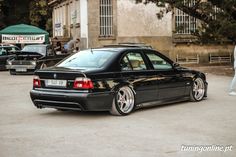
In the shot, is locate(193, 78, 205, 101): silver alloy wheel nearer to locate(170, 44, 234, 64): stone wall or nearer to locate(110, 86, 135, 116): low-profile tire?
locate(110, 86, 135, 116): low-profile tire

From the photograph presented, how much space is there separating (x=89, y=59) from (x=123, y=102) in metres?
1.21

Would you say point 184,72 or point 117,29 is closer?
point 184,72

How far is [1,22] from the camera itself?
167ft

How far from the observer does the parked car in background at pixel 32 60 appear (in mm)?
24141

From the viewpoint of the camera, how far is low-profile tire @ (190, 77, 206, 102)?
13.0m

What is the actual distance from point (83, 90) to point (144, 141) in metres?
2.59

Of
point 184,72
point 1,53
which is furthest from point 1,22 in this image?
point 184,72

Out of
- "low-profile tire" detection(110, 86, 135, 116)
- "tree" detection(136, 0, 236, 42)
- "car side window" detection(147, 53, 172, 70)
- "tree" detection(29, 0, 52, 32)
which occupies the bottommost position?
"low-profile tire" detection(110, 86, 135, 116)

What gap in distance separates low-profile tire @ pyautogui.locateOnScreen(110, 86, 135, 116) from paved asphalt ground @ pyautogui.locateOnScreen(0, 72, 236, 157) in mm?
160

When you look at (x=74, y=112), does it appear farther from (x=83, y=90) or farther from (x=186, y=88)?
(x=186, y=88)

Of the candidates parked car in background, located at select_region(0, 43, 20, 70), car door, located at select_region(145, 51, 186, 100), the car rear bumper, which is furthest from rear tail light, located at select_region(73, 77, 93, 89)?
parked car in background, located at select_region(0, 43, 20, 70)

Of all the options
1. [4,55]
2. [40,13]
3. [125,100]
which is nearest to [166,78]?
[125,100]

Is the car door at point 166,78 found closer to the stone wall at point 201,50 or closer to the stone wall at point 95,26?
the stone wall at point 95,26

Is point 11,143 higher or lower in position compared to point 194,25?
lower
